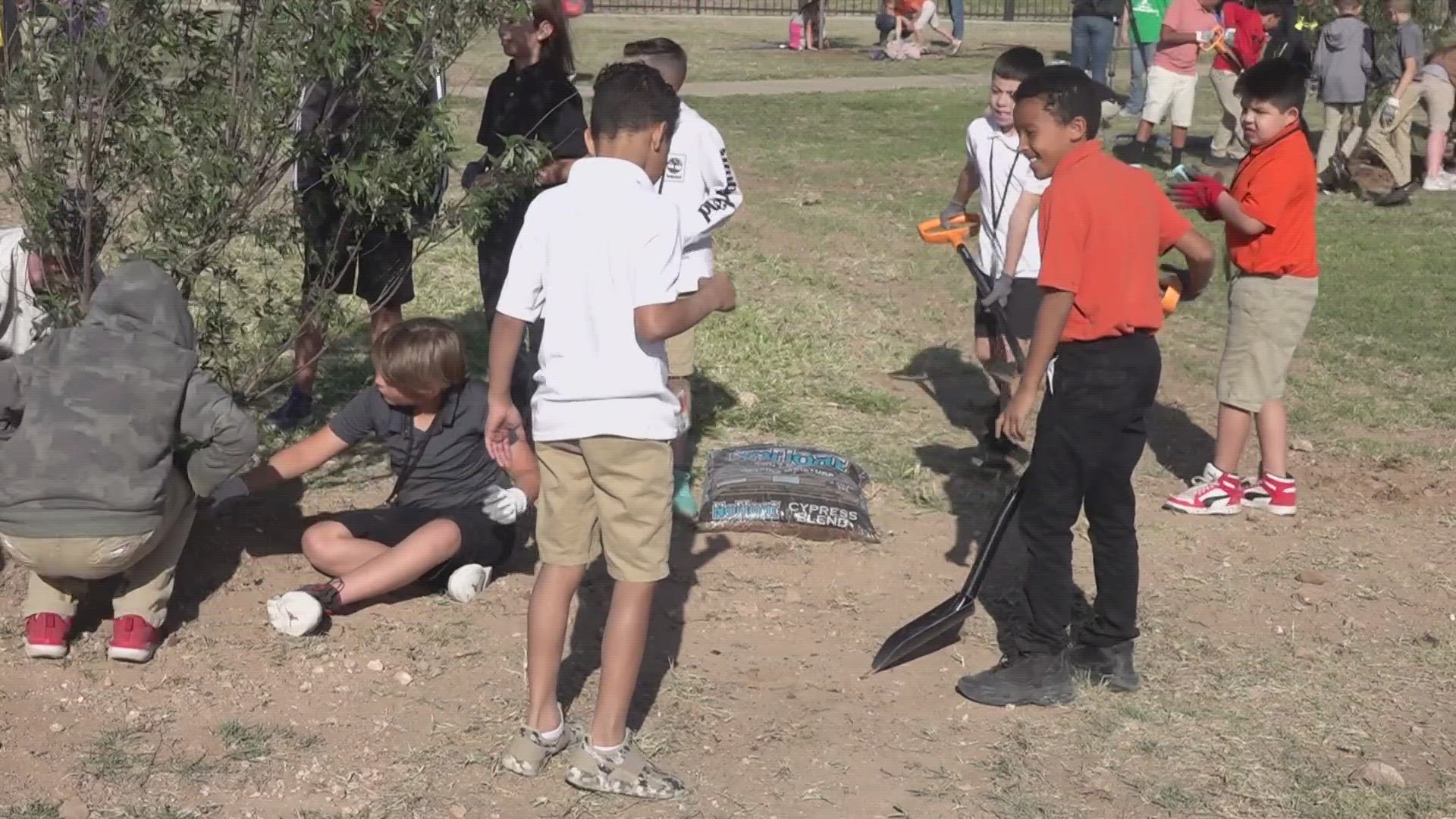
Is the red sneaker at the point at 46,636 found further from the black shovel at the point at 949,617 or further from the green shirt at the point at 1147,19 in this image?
the green shirt at the point at 1147,19

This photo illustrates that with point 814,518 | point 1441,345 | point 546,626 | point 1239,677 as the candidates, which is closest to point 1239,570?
point 1239,677

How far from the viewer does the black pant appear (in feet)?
14.9

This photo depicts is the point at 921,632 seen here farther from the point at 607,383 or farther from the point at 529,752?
the point at 607,383

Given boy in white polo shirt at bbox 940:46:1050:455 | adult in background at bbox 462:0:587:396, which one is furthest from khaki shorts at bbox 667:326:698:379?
boy in white polo shirt at bbox 940:46:1050:455

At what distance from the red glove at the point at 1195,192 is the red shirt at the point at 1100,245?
0.87 meters

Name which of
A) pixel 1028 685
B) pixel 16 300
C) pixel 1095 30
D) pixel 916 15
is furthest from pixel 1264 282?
pixel 916 15

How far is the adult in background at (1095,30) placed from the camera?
16.6 metres

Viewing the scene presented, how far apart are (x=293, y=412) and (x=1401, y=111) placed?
10141 millimetres

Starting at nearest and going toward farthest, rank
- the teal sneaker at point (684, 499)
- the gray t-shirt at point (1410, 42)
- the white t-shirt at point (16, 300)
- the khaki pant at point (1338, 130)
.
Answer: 1. the white t-shirt at point (16, 300)
2. the teal sneaker at point (684, 499)
3. the gray t-shirt at point (1410, 42)
4. the khaki pant at point (1338, 130)

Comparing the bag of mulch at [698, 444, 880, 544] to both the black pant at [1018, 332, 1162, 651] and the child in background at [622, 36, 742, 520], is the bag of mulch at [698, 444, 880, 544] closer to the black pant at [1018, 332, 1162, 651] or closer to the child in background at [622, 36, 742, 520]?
the child in background at [622, 36, 742, 520]

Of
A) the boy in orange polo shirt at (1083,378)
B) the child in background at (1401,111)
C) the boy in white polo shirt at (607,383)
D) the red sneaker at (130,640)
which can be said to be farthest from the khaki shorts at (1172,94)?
the red sneaker at (130,640)

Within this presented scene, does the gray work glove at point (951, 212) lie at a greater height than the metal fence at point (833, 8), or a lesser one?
greater

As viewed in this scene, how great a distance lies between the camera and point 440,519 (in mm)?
5109

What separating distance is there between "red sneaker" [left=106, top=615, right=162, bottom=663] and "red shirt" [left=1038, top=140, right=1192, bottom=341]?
2.70 metres
